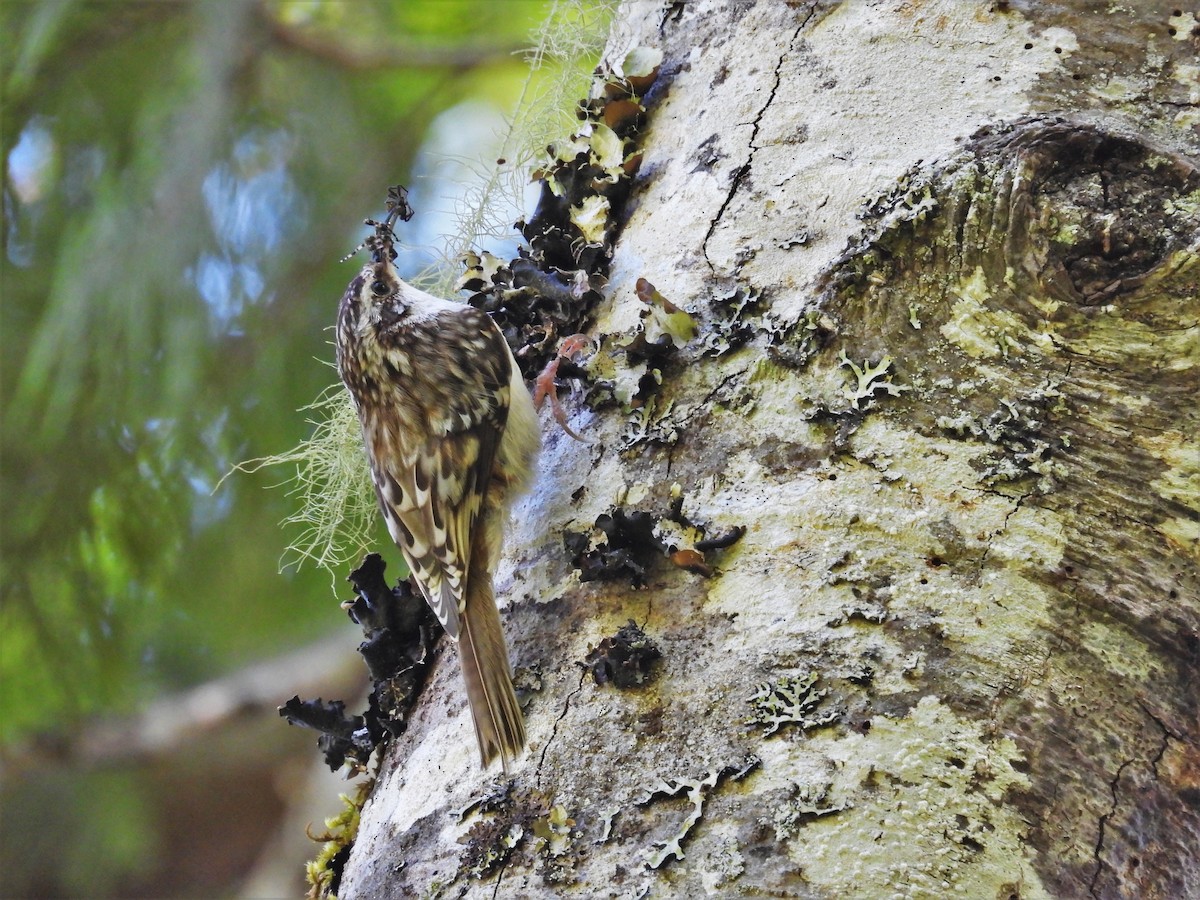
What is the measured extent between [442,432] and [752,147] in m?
0.88

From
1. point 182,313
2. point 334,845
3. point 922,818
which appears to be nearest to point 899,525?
point 922,818

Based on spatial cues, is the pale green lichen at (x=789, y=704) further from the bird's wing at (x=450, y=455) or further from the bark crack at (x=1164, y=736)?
the bird's wing at (x=450, y=455)

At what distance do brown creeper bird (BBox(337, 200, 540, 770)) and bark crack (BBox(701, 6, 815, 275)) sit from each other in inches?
18.2

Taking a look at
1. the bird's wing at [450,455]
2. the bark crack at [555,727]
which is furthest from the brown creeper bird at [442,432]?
the bark crack at [555,727]

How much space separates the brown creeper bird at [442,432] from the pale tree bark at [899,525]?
3.6 inches

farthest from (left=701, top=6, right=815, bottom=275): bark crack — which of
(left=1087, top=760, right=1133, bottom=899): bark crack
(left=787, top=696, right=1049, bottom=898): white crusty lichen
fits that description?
(left=1087, top=760, right=1133, bottom=899): bark crack

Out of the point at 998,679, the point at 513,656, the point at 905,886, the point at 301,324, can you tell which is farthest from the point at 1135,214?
the point at 301,324

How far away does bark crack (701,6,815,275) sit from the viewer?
5.48ft

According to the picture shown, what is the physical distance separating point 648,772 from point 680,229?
854 mm

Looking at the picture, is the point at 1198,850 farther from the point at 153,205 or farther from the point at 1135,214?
the point at 153,205

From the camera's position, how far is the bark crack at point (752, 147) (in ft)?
5.48

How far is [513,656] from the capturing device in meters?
1.52

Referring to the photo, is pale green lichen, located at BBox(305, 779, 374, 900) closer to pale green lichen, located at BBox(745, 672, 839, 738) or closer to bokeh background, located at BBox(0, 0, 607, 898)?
pale green lichen, located at BBox(745, 672, 839, 738)

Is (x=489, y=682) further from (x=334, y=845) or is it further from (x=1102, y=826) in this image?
(x=1102, y=826)
